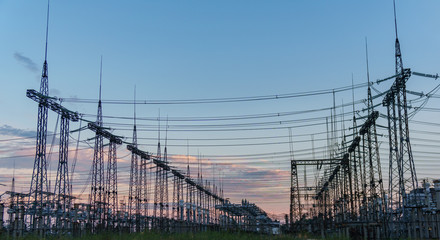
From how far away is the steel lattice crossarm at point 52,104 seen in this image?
3903cm

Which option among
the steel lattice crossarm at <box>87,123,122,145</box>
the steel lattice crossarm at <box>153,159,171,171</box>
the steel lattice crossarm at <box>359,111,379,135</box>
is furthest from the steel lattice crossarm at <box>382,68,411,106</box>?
the steel lattice crossarm at <box>153,159,171,171</box>

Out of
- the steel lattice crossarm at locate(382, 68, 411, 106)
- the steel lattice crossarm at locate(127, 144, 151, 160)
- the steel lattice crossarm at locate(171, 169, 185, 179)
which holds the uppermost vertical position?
the steel lattice crossarm at locate(382, 68, 411, 106)

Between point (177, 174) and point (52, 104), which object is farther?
point (177, 174)

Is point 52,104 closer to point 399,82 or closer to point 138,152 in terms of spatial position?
point 138,152

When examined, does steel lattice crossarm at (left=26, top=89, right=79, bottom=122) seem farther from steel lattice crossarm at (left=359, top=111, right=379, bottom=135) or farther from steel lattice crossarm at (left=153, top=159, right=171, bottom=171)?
steel lattice crossarm at (left=359, top=111, right=379, bottom=135)

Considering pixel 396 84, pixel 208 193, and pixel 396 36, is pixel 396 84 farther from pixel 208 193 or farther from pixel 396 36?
pixel 208 193

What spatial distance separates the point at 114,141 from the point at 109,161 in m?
2.33

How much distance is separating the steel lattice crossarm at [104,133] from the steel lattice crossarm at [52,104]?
6.03ft

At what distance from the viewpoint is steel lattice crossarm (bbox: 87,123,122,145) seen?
1837 inches

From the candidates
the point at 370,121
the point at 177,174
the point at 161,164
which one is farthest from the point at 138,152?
the point at 370,121

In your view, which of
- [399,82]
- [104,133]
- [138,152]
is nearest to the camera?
[399,82]

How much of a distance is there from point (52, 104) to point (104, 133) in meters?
8.72

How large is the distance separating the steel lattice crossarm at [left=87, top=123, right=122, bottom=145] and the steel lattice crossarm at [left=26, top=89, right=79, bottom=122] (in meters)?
1.84

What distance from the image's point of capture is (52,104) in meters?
41.1
